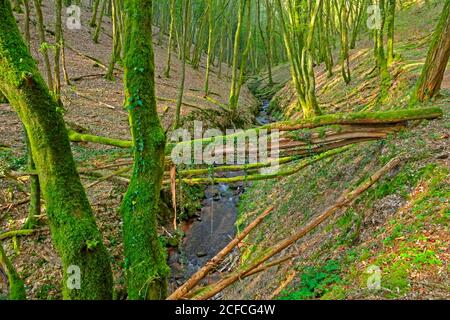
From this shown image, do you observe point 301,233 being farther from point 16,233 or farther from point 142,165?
point 16,233

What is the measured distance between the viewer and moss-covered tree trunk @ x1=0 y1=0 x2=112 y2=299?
349 cm

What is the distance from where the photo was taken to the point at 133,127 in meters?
4.26

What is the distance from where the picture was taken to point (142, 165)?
430 centimetres

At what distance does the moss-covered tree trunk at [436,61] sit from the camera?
6.62m

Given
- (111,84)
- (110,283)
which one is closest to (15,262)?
(110,283)

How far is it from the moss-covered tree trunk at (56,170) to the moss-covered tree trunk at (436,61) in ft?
23.5

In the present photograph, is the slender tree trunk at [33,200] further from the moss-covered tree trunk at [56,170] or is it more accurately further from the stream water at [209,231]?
the stream water at [209,231]

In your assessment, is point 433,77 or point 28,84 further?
point 433,77

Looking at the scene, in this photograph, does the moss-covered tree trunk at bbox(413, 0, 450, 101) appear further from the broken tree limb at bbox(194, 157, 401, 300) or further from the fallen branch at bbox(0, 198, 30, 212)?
the fallen branch at bbox(0, 198, 30, 212)

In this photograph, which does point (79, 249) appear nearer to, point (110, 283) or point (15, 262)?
point (110, 283)

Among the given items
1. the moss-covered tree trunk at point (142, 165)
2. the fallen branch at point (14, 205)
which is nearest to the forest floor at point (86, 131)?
the fallen branch at point (14, 205)

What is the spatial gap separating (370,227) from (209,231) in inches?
213
